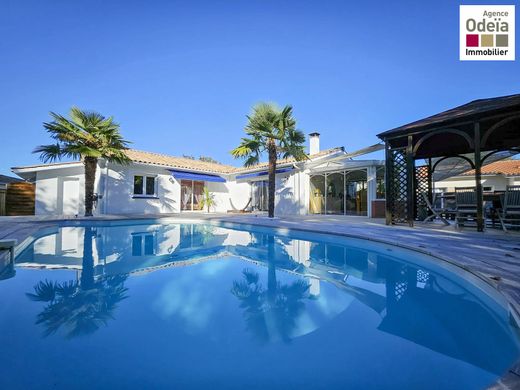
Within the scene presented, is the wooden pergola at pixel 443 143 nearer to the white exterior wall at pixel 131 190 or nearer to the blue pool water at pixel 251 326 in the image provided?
the white exterior wall at pixel 131 190

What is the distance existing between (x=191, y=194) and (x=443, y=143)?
2101 centimetres

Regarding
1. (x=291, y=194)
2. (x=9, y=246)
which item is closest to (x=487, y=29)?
(x=291, y=194)

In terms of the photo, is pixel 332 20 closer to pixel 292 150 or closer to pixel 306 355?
pixel 292 150

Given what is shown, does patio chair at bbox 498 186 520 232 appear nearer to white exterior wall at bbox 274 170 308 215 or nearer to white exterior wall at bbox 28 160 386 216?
white exterior wall at bbox 28 160 386 216

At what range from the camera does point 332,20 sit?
53.1ft

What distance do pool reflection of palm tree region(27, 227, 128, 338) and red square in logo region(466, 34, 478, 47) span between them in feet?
53.7

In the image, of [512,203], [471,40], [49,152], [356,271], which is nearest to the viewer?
[356,271]

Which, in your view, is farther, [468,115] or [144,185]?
[144,185]

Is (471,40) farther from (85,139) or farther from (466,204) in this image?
(85,139)

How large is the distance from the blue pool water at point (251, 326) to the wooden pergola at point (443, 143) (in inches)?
258

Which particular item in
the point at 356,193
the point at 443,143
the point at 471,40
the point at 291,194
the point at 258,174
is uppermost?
the point at 471,40

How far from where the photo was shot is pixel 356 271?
21.6 feet

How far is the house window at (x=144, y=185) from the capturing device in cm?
2166

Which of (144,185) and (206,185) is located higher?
(206,185)
